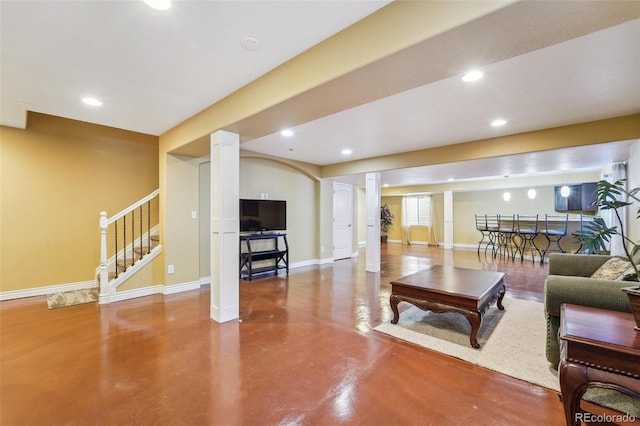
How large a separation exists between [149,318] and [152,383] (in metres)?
1.49

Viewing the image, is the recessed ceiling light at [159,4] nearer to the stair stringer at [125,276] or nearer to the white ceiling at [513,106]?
the white ceiling at [513,106]

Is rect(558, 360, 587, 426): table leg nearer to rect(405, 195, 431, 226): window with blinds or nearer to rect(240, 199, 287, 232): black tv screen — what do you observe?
rect(240, 199, 287, 232): black tv screen

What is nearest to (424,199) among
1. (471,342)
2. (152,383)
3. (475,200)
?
(475,200)

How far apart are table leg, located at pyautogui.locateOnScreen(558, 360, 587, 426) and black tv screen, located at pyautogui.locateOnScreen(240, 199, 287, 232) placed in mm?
4686

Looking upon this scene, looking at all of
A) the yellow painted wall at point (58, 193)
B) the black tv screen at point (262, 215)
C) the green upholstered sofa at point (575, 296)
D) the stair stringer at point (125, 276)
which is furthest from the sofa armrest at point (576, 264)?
the yellow painted wall at point (58, 193)

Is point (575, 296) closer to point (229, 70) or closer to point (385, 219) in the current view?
point (229, 70)

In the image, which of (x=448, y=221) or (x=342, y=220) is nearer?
(x=342, y=220)

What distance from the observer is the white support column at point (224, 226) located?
3.09 metres

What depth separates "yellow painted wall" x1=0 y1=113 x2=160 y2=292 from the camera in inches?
146

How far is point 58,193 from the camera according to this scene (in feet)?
13.2

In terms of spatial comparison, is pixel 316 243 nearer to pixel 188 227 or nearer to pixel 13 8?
pixel 188 227

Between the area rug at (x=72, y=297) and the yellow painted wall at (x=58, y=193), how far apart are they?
208 mm

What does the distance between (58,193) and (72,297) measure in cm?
159

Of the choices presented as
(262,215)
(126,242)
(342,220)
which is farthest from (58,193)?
(342,220)
